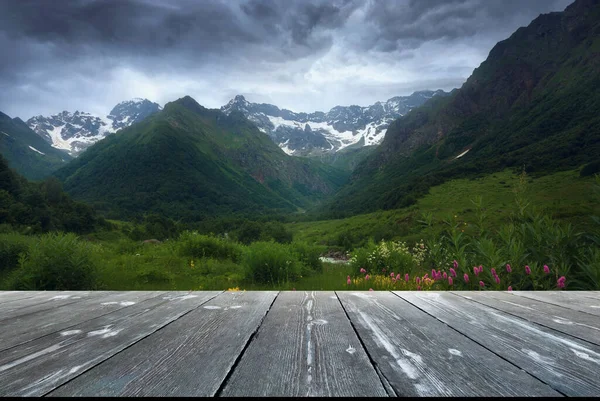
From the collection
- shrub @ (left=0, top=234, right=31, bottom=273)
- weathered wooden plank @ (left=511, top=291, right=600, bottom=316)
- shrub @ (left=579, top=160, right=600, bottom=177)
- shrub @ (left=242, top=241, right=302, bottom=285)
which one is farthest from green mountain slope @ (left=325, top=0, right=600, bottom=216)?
weathered wooden plank @ (left=511, top=291, right=600, bottom=316)

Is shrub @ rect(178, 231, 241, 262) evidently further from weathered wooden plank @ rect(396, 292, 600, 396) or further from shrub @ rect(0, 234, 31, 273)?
weathered wooden plank @ rect(396, 292, 600, 396)

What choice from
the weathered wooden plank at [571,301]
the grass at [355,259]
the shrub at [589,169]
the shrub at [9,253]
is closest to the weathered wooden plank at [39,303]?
the weathered wooden plank at [571,301]

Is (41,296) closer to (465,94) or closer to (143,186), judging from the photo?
(143,186)

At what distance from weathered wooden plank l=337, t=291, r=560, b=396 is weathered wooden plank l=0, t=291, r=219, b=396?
1047 mm

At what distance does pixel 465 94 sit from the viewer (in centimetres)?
18688

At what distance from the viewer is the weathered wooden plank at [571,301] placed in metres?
2.25

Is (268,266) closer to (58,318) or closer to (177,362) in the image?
(58,318)

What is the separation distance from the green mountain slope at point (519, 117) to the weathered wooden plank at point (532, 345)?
272 ft

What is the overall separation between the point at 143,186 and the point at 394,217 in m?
137

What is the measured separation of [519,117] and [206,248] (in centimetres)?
16512

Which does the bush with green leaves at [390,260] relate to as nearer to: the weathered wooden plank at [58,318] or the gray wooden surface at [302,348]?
the gray wooden surface at [302,348]

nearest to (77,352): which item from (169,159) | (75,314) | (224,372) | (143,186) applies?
(224,372)

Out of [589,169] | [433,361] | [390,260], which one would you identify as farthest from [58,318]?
[589,169]

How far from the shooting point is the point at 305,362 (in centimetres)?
115
